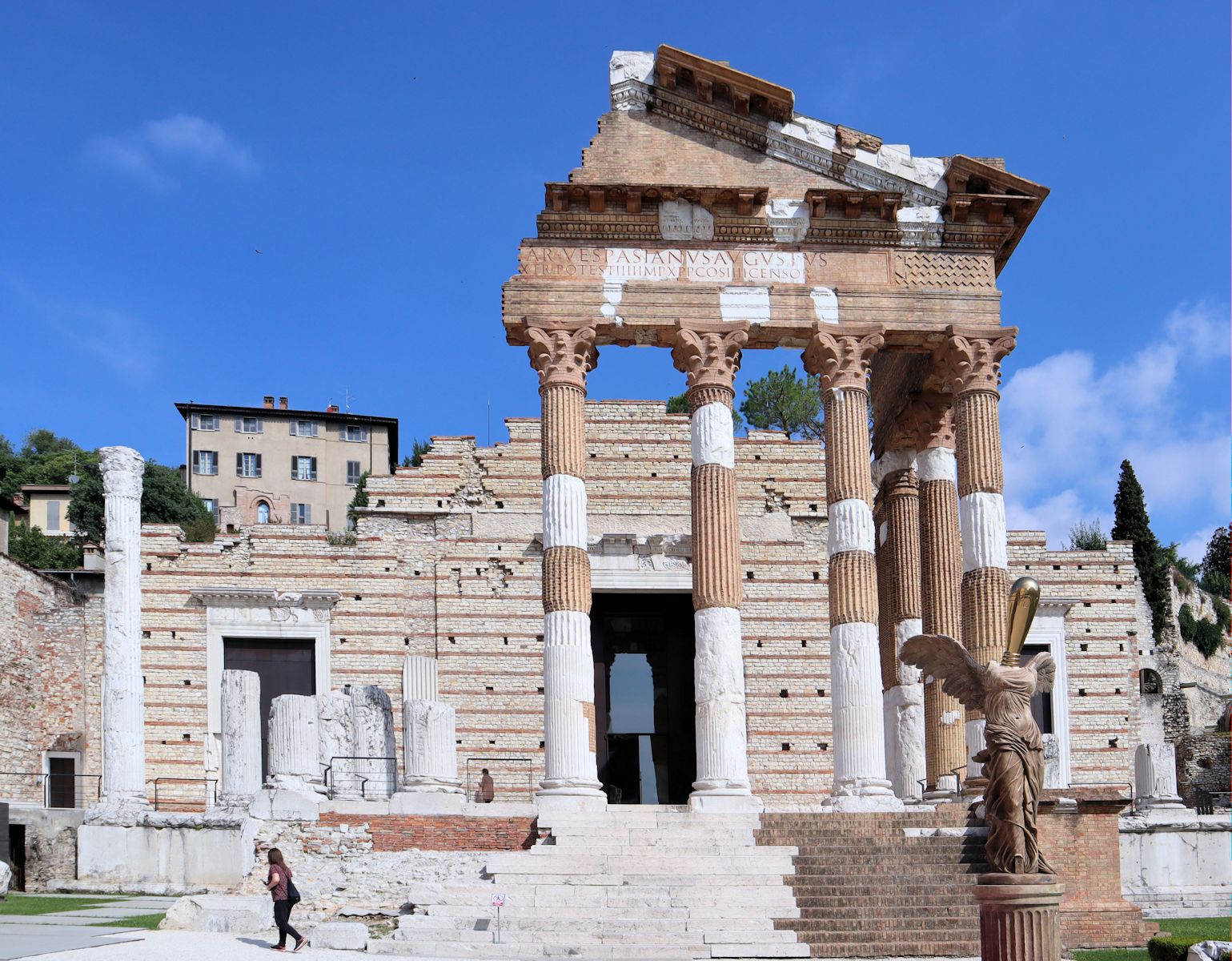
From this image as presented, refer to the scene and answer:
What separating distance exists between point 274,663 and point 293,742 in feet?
33.7

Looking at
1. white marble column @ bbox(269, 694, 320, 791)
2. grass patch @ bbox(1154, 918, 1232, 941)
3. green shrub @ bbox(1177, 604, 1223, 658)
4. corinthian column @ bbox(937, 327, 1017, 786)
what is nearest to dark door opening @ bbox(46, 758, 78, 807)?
white marble column @ bbox(269, 694, 320, 791)

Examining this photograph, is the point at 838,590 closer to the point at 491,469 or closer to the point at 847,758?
the point at 847,758

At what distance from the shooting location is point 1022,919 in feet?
41.5

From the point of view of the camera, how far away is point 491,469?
35.9 meters

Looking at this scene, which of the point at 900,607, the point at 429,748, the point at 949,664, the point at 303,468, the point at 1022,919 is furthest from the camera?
the point at 303,468

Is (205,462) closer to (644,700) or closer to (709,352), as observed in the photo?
(644,700)

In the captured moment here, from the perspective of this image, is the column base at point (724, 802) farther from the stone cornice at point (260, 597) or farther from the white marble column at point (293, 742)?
the stone cornice at point (260, 597)

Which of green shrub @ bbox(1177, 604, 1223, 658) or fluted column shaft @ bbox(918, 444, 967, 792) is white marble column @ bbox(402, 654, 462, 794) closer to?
fluted column shaft @ bbox(918, 444, 967, 792)

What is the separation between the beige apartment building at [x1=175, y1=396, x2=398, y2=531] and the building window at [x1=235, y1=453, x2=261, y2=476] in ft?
0.11

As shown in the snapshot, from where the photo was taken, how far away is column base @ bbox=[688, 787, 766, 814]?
961 inches

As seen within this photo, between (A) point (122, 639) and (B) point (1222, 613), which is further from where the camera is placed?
(B) point (1222, 613)

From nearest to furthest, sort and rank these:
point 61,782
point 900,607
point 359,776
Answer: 1. point 359,776
2. point 900,607
3. point 61,782

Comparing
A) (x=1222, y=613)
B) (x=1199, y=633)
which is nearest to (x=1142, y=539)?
(x=1199, y=633)

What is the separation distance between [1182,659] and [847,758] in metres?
37.2
